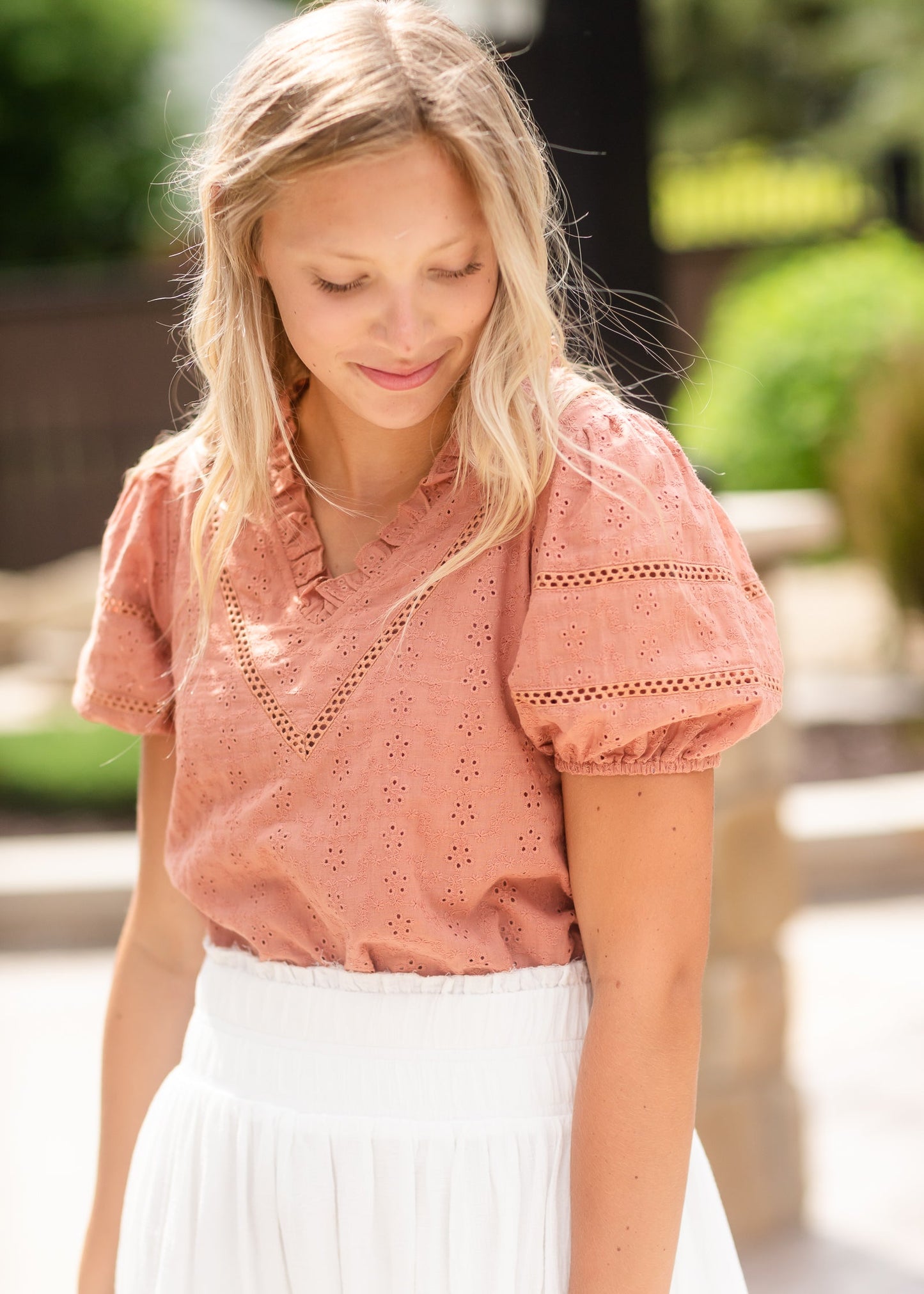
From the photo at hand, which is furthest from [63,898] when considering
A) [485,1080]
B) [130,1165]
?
[485,1080]

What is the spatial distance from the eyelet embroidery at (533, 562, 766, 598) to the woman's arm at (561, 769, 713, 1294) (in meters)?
0.15

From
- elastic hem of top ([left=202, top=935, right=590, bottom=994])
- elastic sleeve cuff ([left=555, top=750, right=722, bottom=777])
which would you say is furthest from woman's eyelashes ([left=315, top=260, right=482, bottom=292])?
elastic hem of top ([left=202, top=935, right=590, bottom=994])

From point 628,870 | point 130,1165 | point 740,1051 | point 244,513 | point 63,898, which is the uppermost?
point 244,513

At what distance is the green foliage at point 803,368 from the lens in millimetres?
9047

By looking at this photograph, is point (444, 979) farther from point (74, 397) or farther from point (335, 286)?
point (74, 397)

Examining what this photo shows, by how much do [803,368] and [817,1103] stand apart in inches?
241

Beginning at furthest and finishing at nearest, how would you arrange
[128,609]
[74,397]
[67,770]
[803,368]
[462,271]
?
1. [74,397]
2. [803,368]
3. [67,770]
4. [128,609]
5. [462,271]

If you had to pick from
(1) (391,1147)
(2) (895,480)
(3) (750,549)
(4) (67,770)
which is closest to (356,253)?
(1) (391,1147)

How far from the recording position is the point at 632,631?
1181mm

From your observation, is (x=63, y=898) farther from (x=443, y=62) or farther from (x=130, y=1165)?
(x=443, y=62)

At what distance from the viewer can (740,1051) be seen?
3.03 m

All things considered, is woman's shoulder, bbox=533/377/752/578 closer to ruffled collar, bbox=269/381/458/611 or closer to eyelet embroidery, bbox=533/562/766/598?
eyelet embroidery, bbox=533/562/766/598

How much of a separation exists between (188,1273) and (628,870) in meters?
0.53

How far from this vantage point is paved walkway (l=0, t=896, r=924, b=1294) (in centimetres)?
313
